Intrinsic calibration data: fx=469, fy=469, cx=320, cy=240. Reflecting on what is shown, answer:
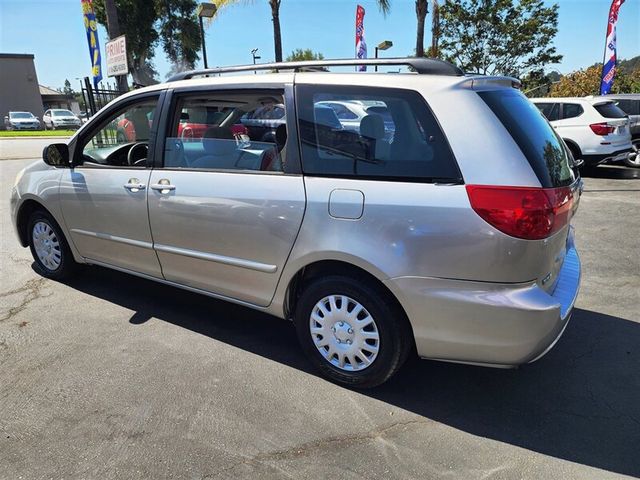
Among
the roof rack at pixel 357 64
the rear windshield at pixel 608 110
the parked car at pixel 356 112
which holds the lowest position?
the rear windshield at pixel 608 110

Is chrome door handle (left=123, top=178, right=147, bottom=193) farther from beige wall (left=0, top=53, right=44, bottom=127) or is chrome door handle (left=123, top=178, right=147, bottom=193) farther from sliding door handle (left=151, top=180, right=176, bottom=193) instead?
beige wall (left=0, top=53, right=44, bottom=127)

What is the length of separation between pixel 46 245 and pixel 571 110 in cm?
1020

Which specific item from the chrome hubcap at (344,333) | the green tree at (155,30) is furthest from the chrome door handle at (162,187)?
the green tree at (155,30)

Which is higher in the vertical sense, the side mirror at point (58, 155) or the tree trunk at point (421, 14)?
the tree trunk at point (421, 14)

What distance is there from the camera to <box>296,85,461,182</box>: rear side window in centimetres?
238

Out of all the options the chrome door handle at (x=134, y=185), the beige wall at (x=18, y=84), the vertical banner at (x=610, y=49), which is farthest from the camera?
the beige wall at (x=18, y=84)

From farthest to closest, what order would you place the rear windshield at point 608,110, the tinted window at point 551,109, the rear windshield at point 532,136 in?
the tinted window at point 551,109 → the rear windshield at point 608,110 → the rear windshield at point 532,136

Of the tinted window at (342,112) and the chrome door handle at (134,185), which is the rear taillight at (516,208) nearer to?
the tinted window at (342,112)

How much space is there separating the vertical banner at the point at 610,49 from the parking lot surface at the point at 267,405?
1662cm

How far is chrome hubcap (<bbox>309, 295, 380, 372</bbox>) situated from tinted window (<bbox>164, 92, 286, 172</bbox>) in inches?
35.6

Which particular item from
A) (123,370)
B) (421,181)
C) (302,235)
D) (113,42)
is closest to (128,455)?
(123,370)

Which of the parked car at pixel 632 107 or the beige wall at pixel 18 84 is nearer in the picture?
the parked car at pixel 632 107

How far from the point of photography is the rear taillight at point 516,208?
217 cm

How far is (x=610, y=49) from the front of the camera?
17.0 m
